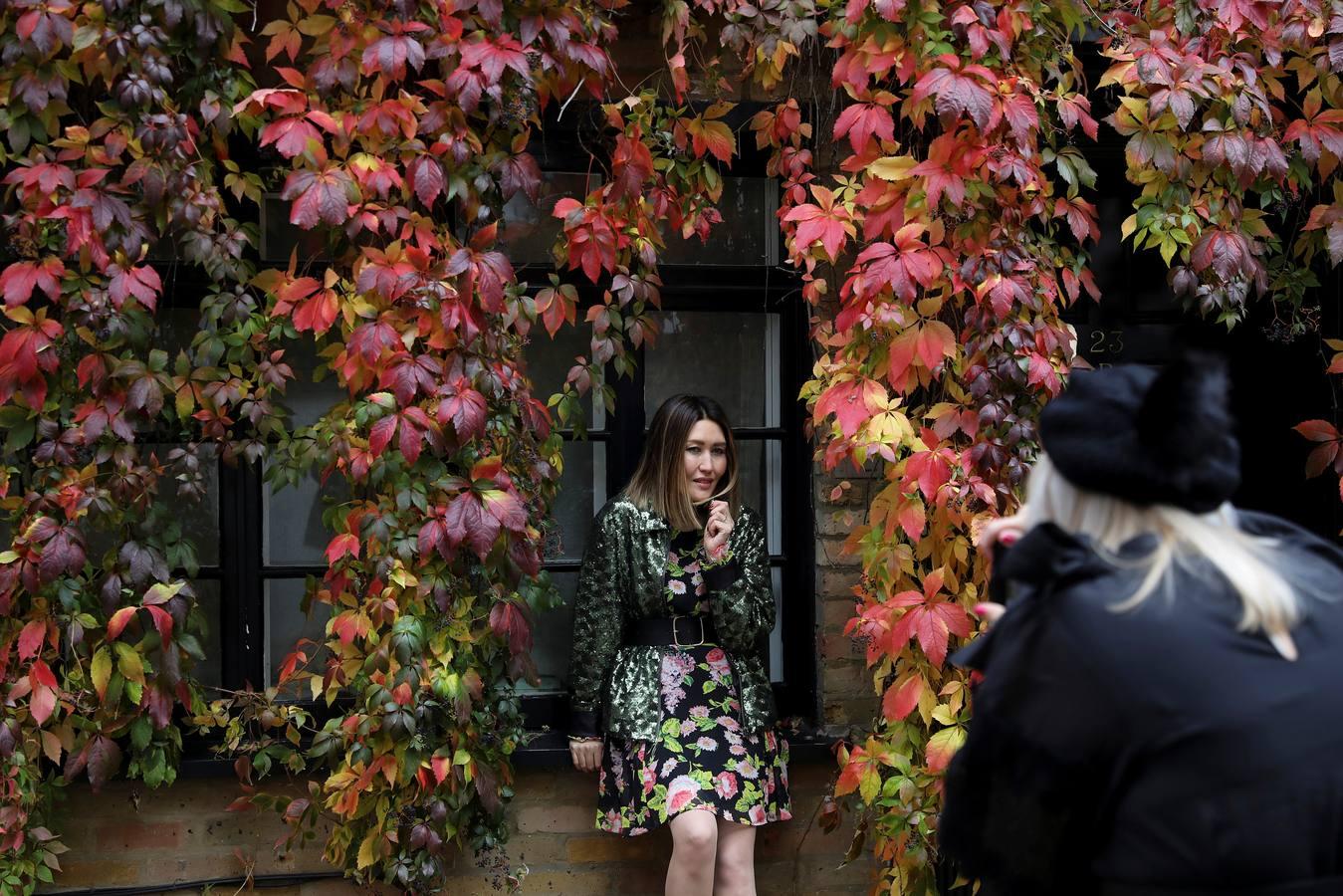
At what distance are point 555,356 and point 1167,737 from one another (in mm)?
2747

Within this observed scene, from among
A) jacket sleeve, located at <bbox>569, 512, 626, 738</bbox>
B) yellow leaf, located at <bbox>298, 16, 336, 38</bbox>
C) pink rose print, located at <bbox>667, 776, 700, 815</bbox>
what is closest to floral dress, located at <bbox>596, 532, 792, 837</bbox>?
pink rose print, located at <bbox>667, 776, 700, 815</bbox>

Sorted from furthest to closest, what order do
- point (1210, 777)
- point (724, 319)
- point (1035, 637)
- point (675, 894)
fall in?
point (724, 319) < point (675, 894) < point (1035, 637) < point (1210, 777)

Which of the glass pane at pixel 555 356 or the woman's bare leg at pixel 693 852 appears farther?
the glass pane at pixel 555 356

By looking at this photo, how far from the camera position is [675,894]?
3670 mm

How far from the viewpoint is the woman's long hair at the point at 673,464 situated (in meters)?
3.85

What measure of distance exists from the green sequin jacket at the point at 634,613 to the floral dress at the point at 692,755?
1.6 inches

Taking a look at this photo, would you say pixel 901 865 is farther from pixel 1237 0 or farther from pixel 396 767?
pixel 1237 0

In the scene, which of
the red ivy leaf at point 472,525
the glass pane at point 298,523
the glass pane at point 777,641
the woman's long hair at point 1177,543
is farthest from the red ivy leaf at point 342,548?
the woman's long hair at point 1177,543

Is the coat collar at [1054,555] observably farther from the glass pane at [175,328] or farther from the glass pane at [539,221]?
the glass pane at [175,328]

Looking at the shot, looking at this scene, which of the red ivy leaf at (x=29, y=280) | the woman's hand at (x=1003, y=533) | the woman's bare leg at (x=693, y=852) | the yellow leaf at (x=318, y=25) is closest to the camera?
the woman's hand at (x=1003, y=533)

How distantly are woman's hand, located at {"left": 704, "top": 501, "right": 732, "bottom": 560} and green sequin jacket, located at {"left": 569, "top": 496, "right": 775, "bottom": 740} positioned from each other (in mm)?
95

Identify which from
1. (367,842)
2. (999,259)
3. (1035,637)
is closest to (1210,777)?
(1035,637)

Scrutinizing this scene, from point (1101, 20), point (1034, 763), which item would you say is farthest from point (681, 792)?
point (1101, 20)

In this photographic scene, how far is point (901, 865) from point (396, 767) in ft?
4.35
